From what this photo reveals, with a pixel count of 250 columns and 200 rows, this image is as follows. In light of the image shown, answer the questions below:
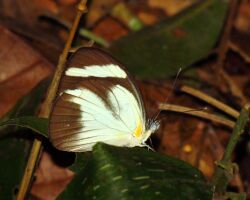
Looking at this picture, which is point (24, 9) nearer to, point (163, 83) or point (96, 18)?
point (96, 18)

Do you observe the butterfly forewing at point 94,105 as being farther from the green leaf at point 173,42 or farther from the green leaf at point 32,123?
the green leaf at point 173,42

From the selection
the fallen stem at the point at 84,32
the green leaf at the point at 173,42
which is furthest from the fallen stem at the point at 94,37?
the green leaf at the point at 173,42

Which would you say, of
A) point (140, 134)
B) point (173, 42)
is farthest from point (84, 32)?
point (140, 134)

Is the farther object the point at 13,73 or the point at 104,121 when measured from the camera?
the point at 13,73

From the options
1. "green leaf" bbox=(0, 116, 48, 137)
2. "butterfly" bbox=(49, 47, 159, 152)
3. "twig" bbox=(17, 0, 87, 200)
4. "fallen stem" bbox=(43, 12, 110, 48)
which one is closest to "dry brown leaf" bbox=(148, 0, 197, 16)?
"fallen stem" bbox=(43, 12, 110, 48)

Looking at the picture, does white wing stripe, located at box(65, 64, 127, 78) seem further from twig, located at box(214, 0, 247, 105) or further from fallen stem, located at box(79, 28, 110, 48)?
twig, located at box(214, 0, 247, 105)

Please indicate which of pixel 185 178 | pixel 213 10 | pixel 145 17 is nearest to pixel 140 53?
pixel 213 10
